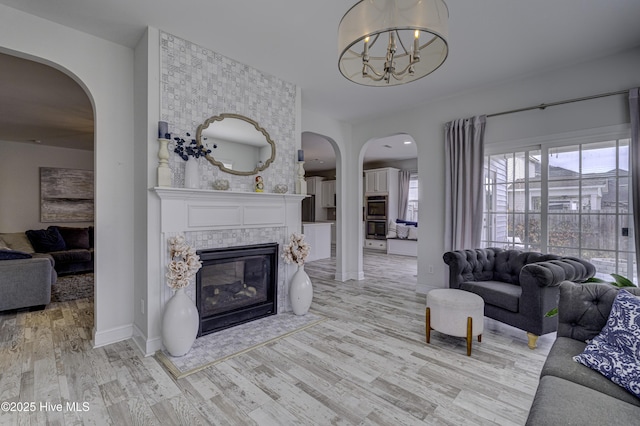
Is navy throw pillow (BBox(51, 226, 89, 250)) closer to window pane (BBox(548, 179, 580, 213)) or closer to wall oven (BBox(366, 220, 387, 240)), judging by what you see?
wall oven (BBox(366, 220, 387, 240))

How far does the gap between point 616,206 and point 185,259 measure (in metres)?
4.28

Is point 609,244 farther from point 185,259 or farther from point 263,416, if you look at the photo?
point 185,259

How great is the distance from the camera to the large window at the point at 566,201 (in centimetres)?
298

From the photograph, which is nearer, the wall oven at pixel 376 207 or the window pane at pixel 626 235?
the window pane at pixel 626 235

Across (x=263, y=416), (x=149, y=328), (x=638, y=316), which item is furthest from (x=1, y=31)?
(x=638, y=316)

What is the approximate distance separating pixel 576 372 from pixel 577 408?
0.35m

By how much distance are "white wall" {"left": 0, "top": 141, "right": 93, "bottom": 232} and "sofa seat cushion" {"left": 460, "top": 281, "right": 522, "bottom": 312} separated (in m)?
8.27

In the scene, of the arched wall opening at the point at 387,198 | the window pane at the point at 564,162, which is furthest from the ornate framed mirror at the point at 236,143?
the arched wall opening at the point at 387,198

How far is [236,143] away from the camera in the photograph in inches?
123

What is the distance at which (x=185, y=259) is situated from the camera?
2584mm

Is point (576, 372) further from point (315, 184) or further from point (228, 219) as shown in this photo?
point (315, 184)

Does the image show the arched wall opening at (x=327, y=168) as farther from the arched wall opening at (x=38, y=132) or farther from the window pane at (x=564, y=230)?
the arched wall opening at (x=38, y=132)

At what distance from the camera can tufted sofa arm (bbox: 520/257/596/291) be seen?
8.21 ft

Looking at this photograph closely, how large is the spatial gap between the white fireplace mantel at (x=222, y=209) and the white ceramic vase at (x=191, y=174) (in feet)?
0.27
